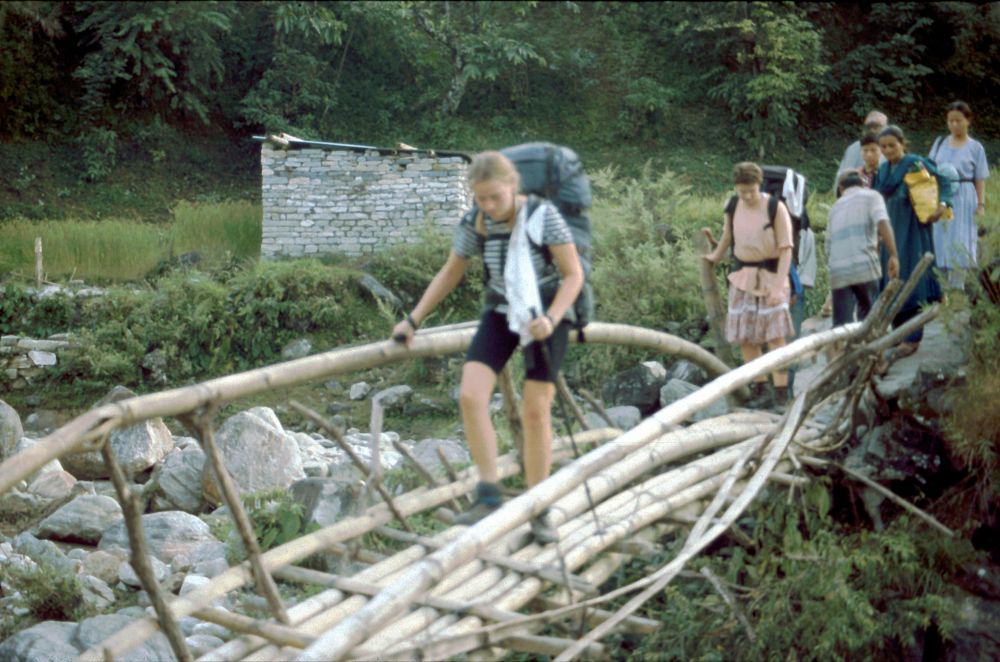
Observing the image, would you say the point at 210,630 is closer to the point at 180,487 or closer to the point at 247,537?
the point at 180,487

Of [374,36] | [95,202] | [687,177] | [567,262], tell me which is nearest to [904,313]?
[567,262]

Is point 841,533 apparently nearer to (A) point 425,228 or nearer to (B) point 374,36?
(A) point 425,228

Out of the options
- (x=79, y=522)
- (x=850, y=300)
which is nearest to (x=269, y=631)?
(x=850, y=300)

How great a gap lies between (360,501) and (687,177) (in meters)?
15.3

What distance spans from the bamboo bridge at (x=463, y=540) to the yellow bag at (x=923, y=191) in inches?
74.3

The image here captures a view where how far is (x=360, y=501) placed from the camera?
480cm

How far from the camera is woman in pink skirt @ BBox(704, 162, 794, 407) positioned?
685 centimetres

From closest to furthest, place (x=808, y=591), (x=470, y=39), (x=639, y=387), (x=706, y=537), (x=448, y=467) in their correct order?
(x=706, y=537)
(x=448, y=467)
(x=808, y=591)
(x=639, y=387)
(x=470, y=39)

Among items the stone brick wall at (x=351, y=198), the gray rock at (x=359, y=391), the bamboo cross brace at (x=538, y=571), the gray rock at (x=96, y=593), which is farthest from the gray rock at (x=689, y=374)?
the bamboo cross brace at (x=538, y=571)

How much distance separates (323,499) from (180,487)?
2.46 metres

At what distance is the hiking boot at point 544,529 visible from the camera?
4.59m

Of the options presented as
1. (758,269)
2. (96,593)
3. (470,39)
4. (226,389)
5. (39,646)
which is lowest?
(96,593)

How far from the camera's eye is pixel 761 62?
20.8m

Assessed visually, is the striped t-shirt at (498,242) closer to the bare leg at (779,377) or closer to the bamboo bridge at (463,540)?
the bamboo bridge at (463,540)
